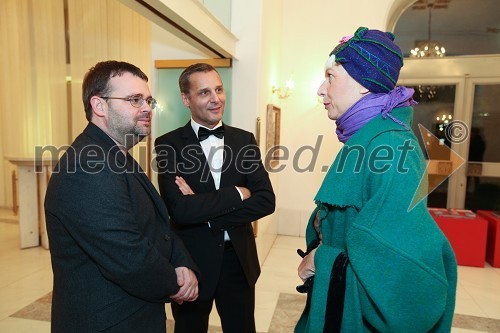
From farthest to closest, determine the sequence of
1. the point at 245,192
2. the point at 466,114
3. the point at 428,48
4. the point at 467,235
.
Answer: the point at 428,48 → the point at 466,114 → the point at 467,235 → the point at 245,192

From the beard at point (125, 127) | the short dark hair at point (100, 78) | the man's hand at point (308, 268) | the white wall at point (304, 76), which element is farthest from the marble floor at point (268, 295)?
the short dark hair at point (100, 78)

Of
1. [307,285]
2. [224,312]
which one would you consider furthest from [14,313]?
[307,285]

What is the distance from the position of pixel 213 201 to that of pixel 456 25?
6.14 metres

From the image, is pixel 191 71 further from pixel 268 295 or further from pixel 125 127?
pixel 268 295

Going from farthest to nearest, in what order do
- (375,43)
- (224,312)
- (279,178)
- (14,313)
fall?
(279,178) → (14,313) → (224,312) → (375,43)

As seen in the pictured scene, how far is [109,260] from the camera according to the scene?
112 cm

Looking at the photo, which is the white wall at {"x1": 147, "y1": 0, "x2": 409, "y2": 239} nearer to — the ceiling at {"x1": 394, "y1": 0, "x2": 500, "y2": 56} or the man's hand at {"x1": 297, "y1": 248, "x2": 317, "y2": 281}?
the ceiling at {"x1": 394, "y1": 0, "x2": 500, "y2": 56}

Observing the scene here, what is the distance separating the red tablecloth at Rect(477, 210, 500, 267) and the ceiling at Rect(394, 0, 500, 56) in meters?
2.91

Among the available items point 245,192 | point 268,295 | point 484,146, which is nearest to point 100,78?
point 245,192

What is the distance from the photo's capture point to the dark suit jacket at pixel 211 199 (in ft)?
5.62

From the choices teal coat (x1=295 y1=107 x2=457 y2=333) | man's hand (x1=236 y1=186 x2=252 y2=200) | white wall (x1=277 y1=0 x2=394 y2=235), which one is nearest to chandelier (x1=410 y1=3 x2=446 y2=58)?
white wall (x1=277 y1=0 x2=394 y2=235)

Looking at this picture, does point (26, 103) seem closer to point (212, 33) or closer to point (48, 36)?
point (48, 36)

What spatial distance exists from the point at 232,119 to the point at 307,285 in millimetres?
2650

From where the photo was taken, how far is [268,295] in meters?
3.41
